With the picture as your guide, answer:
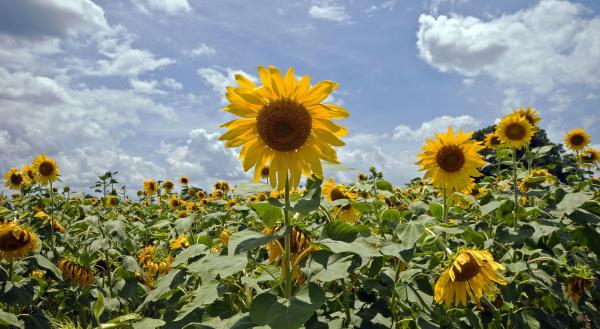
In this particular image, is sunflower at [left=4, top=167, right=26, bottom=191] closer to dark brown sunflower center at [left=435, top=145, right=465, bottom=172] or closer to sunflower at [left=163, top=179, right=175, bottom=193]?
sunflower at [left=163, top=179, right=175, bottom=193]

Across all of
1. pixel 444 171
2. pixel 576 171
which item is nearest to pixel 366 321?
pixel 444 171

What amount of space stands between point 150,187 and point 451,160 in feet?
37.2

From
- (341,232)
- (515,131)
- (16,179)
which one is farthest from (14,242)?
(16,179)

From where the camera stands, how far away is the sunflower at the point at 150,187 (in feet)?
44.4

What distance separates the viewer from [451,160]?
4180 mm

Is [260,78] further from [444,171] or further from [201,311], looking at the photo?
[444,171]

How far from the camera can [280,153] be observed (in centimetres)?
236

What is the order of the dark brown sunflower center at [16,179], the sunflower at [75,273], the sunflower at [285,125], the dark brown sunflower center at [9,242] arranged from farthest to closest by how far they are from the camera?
the dark brown sunflower center at [16,179] < the sunflower at [75,273] < the dark brown sunflower center at [9,242] < the sunflower at [285,125]

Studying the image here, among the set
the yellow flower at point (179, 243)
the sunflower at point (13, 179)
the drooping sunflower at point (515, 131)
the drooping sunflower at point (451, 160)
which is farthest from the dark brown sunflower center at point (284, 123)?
the sunflower at point (13, 179)

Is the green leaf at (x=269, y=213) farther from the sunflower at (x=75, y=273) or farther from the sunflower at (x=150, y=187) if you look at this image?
the sunflower at (x=150, y=187)

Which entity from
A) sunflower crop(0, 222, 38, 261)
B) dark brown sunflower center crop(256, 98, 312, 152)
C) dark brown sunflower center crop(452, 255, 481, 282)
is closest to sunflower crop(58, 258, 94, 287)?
sunflower crop(0, 222, 38, 261)

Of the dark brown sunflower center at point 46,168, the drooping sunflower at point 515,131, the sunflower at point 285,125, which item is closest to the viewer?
the sunflower at point 285,125

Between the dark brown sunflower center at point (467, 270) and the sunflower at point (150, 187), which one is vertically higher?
the sunflower at point (150, 187)

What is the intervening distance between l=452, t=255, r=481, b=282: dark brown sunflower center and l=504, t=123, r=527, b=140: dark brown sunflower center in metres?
3.25
